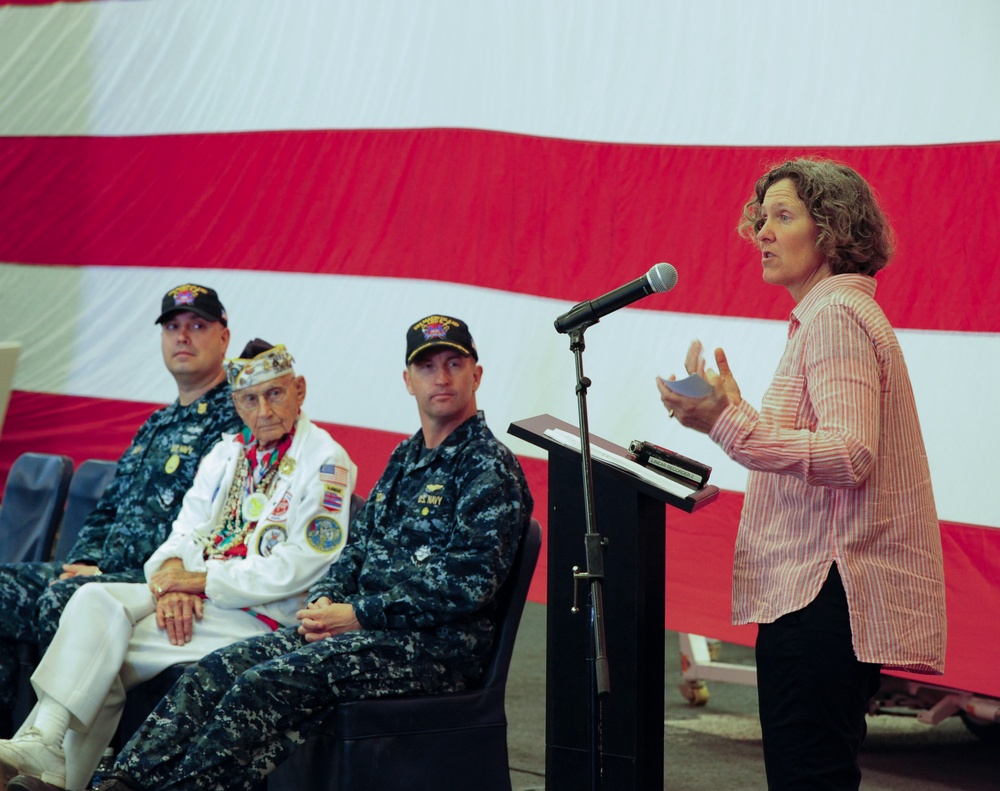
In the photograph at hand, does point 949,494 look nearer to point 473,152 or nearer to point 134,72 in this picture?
point 473,152

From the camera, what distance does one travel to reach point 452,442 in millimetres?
2922

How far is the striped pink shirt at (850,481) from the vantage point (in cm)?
180

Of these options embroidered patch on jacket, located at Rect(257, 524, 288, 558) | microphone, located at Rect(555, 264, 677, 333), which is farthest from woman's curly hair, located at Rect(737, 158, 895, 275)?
embroidered patch on jacket, located at Rect(257, 524, 288, 558)

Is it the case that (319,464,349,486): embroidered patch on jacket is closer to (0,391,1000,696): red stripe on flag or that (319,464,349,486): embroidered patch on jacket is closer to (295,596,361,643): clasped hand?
(295,596,361,643): clasped hand

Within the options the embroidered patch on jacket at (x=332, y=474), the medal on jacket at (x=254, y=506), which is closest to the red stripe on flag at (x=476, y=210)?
the embroidered patch on jacket at (x=332, y=474)

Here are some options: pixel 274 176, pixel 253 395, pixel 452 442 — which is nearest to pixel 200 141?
pixel 274 176

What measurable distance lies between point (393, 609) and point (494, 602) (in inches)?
9.0

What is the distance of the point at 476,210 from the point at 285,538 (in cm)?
153

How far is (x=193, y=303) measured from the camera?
376 cm

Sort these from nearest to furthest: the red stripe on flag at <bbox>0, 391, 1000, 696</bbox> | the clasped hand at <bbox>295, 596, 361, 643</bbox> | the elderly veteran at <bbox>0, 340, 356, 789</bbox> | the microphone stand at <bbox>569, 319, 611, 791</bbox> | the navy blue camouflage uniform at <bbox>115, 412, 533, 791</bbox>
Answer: the microphone stand at <bbox>569, 319, 611, 791</bbox>
the navy blue camouflage uniform at <bbox>115, 412, 533, 791</bbox>
the clasped hand at <bbox>295, 596, 361, 643</bbox>
the elderly veteran at <bbox>0, 340, 356, 789</bbox>
the red stripe on flag at <bbox>0, 391, 1000, 696</bbox>

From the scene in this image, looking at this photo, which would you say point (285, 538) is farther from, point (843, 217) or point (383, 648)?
point (843, 217)

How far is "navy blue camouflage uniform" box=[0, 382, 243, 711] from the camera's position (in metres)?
3.48

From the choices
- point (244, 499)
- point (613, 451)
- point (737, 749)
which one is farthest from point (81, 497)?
point (613, 451)

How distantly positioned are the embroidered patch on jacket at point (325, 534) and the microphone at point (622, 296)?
127 centimetres
